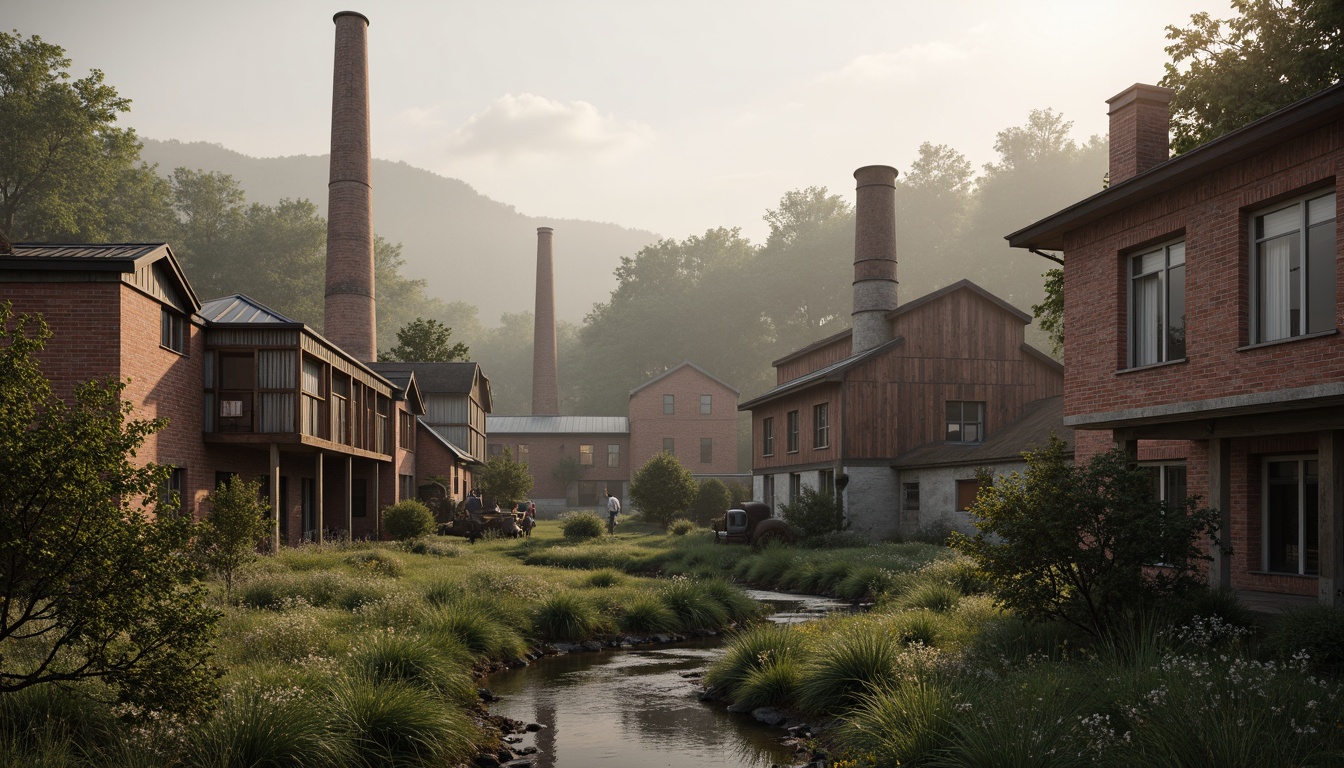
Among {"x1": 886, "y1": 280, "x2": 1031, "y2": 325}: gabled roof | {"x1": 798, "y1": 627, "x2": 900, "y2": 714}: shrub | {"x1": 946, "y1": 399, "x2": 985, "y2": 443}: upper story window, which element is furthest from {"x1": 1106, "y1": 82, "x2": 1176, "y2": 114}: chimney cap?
{"x1": 946, "y1": 399, "x2": 985, "y2": 443}: upper story window

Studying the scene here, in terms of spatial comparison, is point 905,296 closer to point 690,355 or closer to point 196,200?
point 690,355

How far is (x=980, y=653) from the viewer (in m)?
11.2

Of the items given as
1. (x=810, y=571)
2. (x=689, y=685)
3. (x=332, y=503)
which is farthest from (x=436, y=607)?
(x=332, y=503)

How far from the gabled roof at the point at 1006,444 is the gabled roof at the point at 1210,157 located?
32.9ft

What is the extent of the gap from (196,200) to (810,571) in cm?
6653

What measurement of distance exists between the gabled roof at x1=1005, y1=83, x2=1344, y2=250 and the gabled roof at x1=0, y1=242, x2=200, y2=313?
650 inches

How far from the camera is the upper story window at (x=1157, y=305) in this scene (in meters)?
15.3

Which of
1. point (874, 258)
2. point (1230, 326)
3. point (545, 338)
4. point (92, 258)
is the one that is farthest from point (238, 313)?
point (545, 338)

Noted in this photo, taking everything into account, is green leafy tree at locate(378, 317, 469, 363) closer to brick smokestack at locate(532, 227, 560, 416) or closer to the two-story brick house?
brick smokestack at locate(532, 227, 560, 416)

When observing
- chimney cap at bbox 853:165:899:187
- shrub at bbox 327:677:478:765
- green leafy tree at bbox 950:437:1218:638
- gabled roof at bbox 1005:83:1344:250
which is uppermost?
chimney cap at bbox 853:165:899:187

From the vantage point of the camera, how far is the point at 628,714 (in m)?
11.5

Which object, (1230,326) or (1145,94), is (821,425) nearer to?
(1145,94)

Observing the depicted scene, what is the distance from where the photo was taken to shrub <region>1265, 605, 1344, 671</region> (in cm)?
940

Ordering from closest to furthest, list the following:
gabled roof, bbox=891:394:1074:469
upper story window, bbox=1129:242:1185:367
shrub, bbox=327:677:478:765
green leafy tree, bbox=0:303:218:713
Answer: green leafy tree, bbox=0:303:218:713, shrub, bbox=327:677:478:765, upper story window, bbox=1129:242:1185:367, gabled roof, bbox=891:394:1074:469
